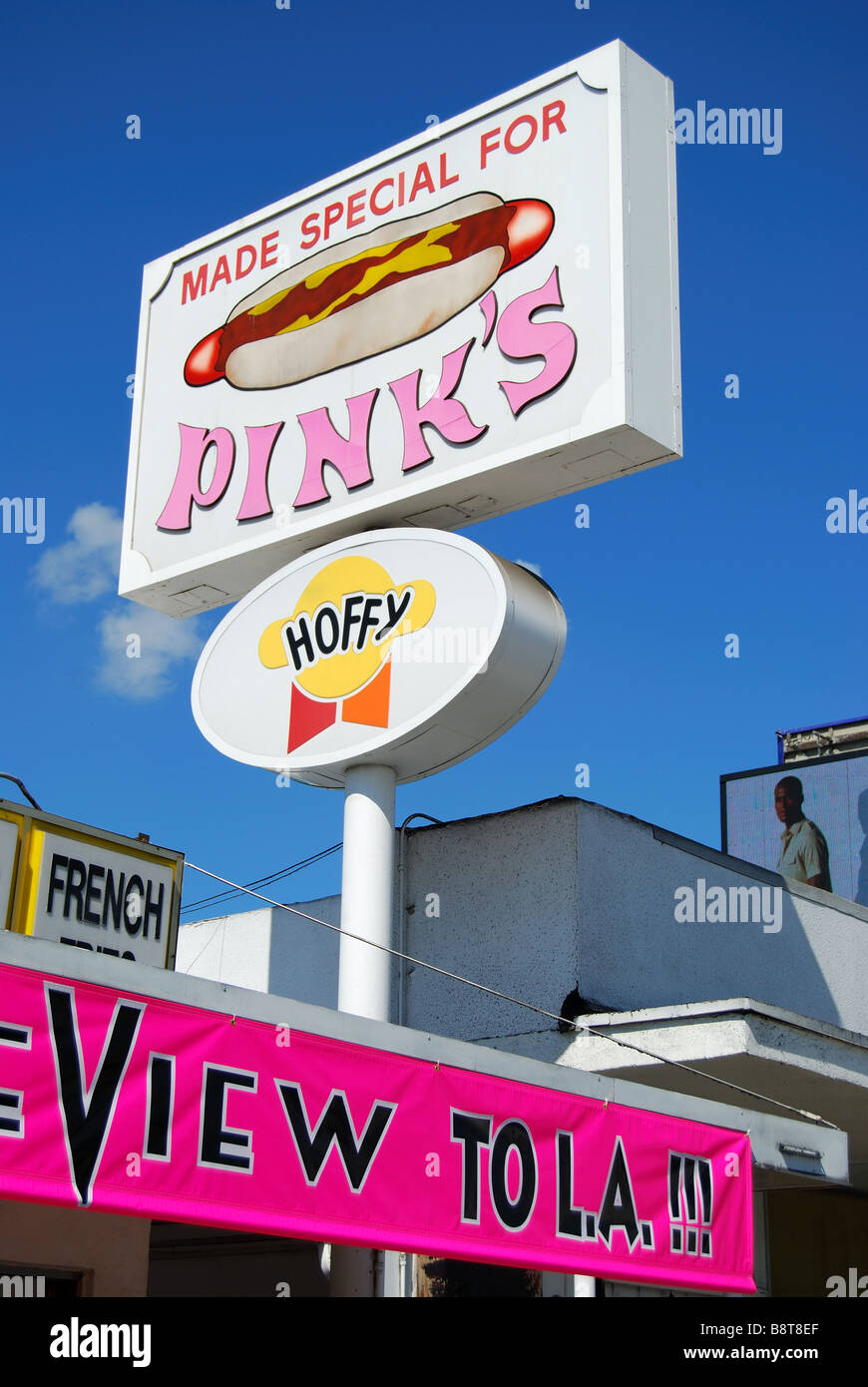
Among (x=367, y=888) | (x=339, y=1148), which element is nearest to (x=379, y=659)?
(x=367, y=888)

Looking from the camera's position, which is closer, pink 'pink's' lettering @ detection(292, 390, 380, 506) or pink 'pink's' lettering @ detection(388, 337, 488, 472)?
pink 'pink's' lettering @ detection(388, 337, 488, 472)

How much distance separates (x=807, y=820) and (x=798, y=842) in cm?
83

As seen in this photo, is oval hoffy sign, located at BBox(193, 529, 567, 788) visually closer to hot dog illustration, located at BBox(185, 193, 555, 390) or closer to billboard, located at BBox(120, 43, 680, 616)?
billboard, located at BBox(120, 43, 680, 616)

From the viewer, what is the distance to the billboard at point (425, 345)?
37.1 ft

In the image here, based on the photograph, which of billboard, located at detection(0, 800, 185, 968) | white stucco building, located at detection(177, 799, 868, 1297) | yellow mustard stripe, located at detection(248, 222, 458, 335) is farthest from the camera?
yellow mustard stripe, located at detection(248, 222, 458, 335)

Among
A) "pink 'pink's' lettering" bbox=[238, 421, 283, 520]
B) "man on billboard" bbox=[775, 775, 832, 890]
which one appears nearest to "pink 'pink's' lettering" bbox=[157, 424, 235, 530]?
"pink 'pink's' lettering" bbox=[238, 421, 283, 520]

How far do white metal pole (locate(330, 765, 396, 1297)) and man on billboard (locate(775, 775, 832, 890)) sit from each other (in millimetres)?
43682

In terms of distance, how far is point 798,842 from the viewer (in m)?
54.0

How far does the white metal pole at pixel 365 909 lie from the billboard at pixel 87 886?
1.62 meters

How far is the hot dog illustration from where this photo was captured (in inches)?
473

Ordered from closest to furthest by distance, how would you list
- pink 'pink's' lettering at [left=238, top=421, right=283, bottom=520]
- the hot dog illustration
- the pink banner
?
the pink banner < the hot dog illustration < pink 'pink's' lettering at [left=238, top=421, right=283, bottom=520]

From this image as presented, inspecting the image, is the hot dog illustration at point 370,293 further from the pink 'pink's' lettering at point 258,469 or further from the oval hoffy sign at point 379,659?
the oval hoffy sign at point 379,659
